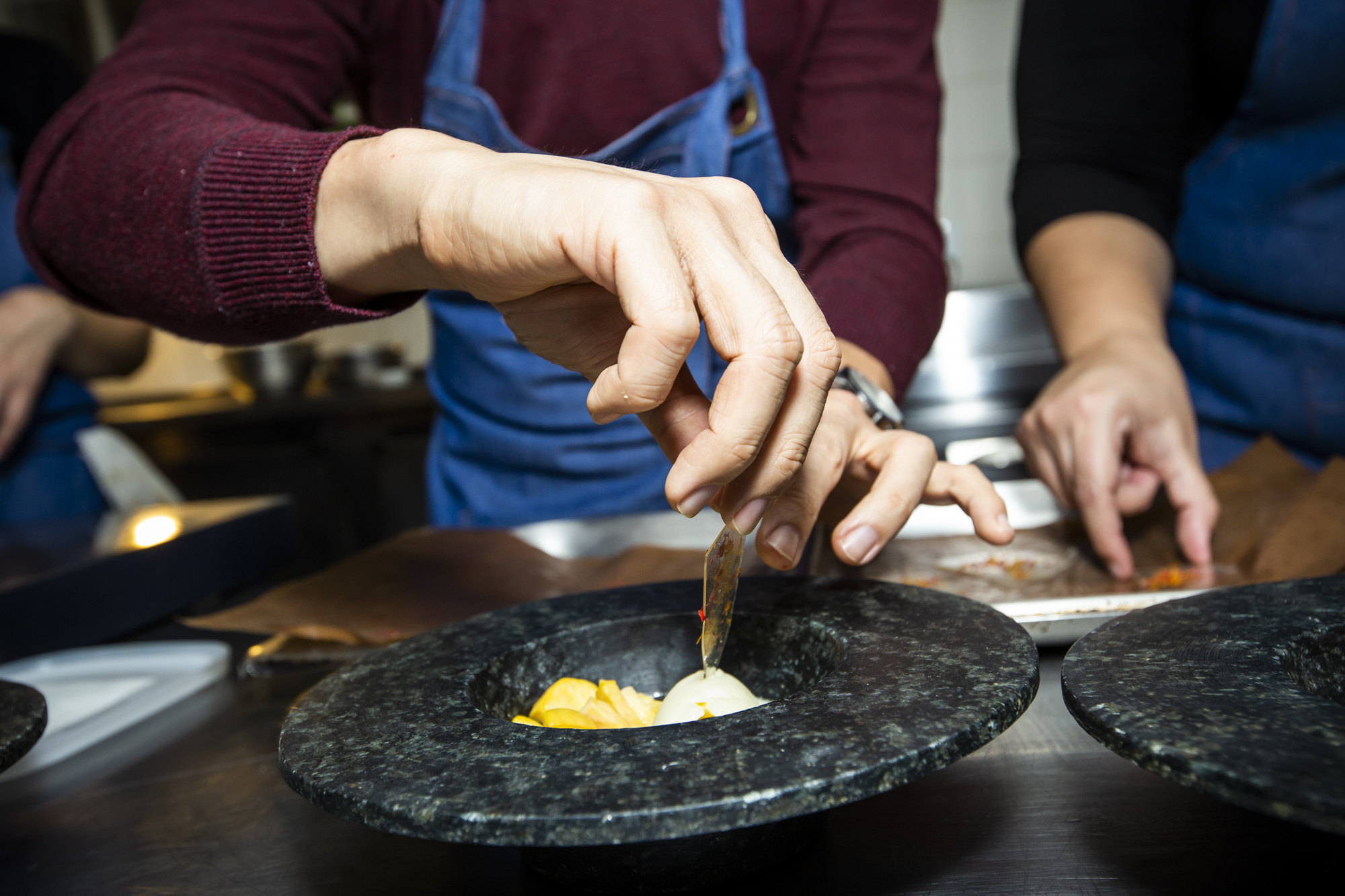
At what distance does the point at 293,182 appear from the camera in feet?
2.06

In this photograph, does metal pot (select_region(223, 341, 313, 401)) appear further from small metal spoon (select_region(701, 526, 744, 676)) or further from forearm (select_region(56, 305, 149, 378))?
small metal spoon (select_region(701, 526, 744, 676))

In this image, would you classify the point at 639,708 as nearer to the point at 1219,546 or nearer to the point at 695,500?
the point at 695,500

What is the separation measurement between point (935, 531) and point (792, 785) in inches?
32.2

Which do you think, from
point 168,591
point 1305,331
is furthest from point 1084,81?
point 168,591

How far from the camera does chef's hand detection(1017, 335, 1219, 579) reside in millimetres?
925

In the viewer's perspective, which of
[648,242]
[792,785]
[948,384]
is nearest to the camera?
[792,785]

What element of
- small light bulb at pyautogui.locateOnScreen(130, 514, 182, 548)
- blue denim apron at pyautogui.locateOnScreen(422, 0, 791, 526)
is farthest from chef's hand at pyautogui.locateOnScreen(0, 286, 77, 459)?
blue denim apron at pyautogui.locateOnScreen(422, 0, 791, 526)

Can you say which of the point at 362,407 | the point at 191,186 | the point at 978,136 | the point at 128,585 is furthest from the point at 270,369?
the point at 191,186

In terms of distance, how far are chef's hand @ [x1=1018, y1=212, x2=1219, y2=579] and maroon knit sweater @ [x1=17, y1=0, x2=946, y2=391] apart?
166 millimetres

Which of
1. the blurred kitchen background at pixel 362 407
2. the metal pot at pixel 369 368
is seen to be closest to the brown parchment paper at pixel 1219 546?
the blurred kitchen background at pixel 362 407

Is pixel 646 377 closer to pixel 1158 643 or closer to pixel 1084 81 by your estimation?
pixel 1158 643

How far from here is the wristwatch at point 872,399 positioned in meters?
0.77

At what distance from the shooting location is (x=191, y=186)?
68 cm

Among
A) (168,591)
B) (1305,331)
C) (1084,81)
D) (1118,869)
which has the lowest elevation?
(168,591)
